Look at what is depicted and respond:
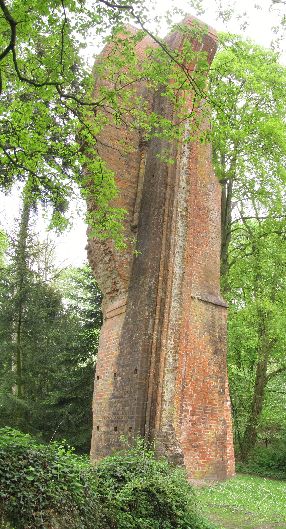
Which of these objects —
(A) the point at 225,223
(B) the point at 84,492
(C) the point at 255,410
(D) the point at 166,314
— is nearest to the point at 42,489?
(B) the point at 84,492

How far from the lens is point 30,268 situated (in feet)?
64.5

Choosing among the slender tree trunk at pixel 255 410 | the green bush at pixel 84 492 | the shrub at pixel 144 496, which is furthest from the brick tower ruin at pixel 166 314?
A: the slender tree trunk at pixel 255 410

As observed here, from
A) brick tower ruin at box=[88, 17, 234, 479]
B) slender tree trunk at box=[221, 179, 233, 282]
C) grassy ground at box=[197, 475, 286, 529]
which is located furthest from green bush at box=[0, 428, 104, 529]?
slender tree trunk at box=[221, 179, 233, 282]

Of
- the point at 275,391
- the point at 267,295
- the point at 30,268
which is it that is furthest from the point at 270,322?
the point at 30,268

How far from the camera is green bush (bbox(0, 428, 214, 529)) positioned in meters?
4.60

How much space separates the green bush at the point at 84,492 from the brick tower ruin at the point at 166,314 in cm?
342

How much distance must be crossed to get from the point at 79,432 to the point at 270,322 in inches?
314

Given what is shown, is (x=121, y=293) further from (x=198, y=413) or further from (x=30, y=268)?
(x=30, y=268)

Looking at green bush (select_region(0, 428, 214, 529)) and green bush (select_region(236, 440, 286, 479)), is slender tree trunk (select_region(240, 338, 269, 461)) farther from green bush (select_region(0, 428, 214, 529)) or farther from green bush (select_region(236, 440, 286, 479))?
green bush (select_region(0, 428, 214, 529))

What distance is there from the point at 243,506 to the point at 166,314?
3941 millimetres

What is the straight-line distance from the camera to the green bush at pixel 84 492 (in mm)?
4602

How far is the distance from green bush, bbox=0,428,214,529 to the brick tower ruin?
3.42 meters

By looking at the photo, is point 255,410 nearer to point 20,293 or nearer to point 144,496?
point 20,293

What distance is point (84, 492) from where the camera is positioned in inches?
210
